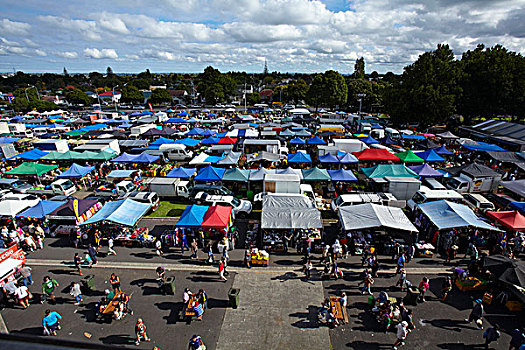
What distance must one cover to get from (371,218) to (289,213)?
13.7 feet

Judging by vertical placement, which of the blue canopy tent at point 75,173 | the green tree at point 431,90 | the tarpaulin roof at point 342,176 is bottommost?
the blue canopy tent at point 75,173

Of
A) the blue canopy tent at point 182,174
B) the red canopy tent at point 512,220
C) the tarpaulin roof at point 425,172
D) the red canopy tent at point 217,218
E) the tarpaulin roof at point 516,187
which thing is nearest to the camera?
the red canopy tent at point 512,220

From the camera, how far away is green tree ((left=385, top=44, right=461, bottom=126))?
37188mm

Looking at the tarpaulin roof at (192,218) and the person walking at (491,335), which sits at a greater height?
the tarpaulin roof at (192,218)

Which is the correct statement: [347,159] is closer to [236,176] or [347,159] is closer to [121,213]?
[236,176]

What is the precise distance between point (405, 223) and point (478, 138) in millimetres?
30179

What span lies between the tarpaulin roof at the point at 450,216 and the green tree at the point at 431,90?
2770 centimetres

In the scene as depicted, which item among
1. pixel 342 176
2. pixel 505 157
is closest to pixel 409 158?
pixel 342 176

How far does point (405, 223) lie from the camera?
1413cm

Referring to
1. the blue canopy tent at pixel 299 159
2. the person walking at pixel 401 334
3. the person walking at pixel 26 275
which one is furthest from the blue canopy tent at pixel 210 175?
the person walking at pixel 401 334

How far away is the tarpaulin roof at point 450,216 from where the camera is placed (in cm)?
1364

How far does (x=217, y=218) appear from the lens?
14.5 metres

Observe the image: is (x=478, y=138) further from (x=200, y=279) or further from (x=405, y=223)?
(x=200, y=279)

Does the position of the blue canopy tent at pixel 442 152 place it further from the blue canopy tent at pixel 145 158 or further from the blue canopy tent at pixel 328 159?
the blue canopy tent at pixel 145 158
